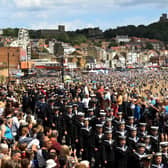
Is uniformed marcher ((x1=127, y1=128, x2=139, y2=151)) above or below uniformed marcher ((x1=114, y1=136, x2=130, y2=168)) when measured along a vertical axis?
above

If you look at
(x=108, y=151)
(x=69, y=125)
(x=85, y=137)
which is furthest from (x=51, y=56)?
(x=108, y=151)

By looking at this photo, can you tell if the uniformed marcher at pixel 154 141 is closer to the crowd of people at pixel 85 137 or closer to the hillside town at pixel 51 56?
the crowd of people at pixel 85 137

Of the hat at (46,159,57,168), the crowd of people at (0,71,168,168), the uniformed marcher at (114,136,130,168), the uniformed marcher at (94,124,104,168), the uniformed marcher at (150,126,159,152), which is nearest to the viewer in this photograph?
the hat at (46,159,57,168)

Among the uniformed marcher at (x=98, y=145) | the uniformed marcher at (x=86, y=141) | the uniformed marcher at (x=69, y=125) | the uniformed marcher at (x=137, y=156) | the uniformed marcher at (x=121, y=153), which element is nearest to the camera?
the uniformed marcher at (x=137, y=156)

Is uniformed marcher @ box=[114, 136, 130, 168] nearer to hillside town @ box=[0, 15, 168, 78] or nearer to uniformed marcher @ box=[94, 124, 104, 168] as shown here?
uniformed marcher @ box=[94, 124, 104, 168]

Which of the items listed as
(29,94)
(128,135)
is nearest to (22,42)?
(29,94)

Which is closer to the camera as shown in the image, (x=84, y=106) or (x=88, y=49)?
(x=84, y=106)

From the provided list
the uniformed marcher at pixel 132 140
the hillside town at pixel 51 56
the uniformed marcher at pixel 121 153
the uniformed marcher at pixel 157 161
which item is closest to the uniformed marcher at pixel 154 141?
the uniformed marcher at pixel 132 140

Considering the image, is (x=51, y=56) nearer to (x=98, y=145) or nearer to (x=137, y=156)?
(x=98, y=145)

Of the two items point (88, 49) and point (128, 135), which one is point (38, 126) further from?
point (88, 49)

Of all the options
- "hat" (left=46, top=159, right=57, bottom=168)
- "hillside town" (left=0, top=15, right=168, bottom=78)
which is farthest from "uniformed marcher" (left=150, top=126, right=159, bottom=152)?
"hillside town" (left=0, top=15, right=168, bottom=78)

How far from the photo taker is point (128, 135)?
9.03m

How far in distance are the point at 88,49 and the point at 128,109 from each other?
504ft

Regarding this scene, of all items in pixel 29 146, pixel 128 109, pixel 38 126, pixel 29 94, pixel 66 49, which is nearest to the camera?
pixel 29 146
